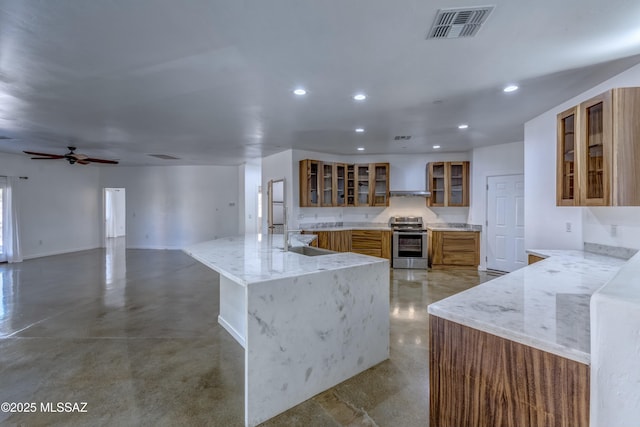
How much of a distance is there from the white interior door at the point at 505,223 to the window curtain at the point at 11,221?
10572 millimetres

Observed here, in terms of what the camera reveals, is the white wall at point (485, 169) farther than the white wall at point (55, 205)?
No

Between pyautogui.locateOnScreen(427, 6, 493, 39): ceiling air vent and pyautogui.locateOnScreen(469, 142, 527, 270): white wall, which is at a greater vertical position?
pyautogui.locateOnScreen(427, 6, 493, 39): ceiling air vent

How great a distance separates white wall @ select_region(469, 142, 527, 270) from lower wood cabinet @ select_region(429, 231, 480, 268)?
14 centimetres

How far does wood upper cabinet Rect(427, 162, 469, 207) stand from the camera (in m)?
6.30

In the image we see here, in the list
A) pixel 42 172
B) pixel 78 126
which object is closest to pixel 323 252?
pixel 78 126

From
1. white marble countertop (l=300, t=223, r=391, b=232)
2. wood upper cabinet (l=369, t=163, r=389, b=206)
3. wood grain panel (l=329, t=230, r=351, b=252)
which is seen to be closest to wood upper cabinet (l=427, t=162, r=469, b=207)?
wood upper cabinet (l=369, t=163, r=389, b=206)

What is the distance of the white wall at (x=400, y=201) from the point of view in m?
6.53

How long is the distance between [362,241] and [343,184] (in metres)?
1.33

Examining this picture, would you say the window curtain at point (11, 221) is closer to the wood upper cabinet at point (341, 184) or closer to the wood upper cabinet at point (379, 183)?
the wood upper cabinet at point (341, 184)

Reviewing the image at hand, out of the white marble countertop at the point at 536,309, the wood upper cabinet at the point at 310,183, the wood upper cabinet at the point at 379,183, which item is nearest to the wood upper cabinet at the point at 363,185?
the wood upper cabinet at the point at 379,183

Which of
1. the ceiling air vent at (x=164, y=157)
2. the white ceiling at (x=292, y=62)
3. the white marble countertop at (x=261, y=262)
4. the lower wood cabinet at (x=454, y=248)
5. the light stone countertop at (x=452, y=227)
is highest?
the ceiling air vent at (x=164, y=157)

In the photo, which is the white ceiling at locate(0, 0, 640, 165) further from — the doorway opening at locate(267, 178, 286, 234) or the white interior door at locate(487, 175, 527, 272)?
the doorway opening at locate(267, 178, 286, 234)

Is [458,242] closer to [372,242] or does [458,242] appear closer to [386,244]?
[386,244]

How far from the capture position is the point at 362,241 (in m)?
6.39
